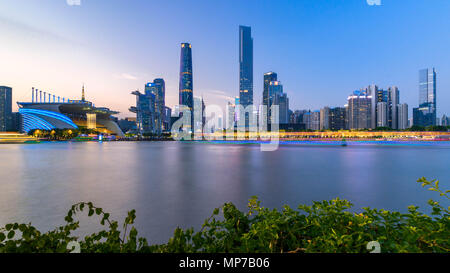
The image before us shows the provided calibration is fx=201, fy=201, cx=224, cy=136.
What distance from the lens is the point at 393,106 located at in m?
186

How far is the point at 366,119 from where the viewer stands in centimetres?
17800

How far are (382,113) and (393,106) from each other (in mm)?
21247

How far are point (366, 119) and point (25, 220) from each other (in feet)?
712

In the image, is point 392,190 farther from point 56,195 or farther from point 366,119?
point 366,119

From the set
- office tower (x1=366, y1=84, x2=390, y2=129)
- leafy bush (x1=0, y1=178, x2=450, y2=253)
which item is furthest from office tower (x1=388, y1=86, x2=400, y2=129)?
leafy bush (x1=0, y1=178, x2=450, y2=253)

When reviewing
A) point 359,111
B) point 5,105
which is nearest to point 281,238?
point 5,105

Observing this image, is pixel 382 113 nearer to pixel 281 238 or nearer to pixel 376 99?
pixel 376 99

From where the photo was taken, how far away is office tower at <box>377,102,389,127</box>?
573 ft

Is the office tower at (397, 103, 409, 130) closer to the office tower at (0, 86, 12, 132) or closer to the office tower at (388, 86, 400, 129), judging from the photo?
the office tower at (388, 86, 400, 129)

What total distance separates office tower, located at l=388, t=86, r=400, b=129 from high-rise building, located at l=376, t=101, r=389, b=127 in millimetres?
5258

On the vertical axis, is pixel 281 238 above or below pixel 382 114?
below

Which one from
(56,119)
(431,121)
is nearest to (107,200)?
(56,119)

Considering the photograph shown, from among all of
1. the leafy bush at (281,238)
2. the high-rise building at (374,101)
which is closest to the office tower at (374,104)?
the high-rise building at (374,101)

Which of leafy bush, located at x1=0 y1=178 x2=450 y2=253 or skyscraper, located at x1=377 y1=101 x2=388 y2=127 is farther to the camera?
skyscraper, located at x1=377 y1=101 x2=388 y2=127
